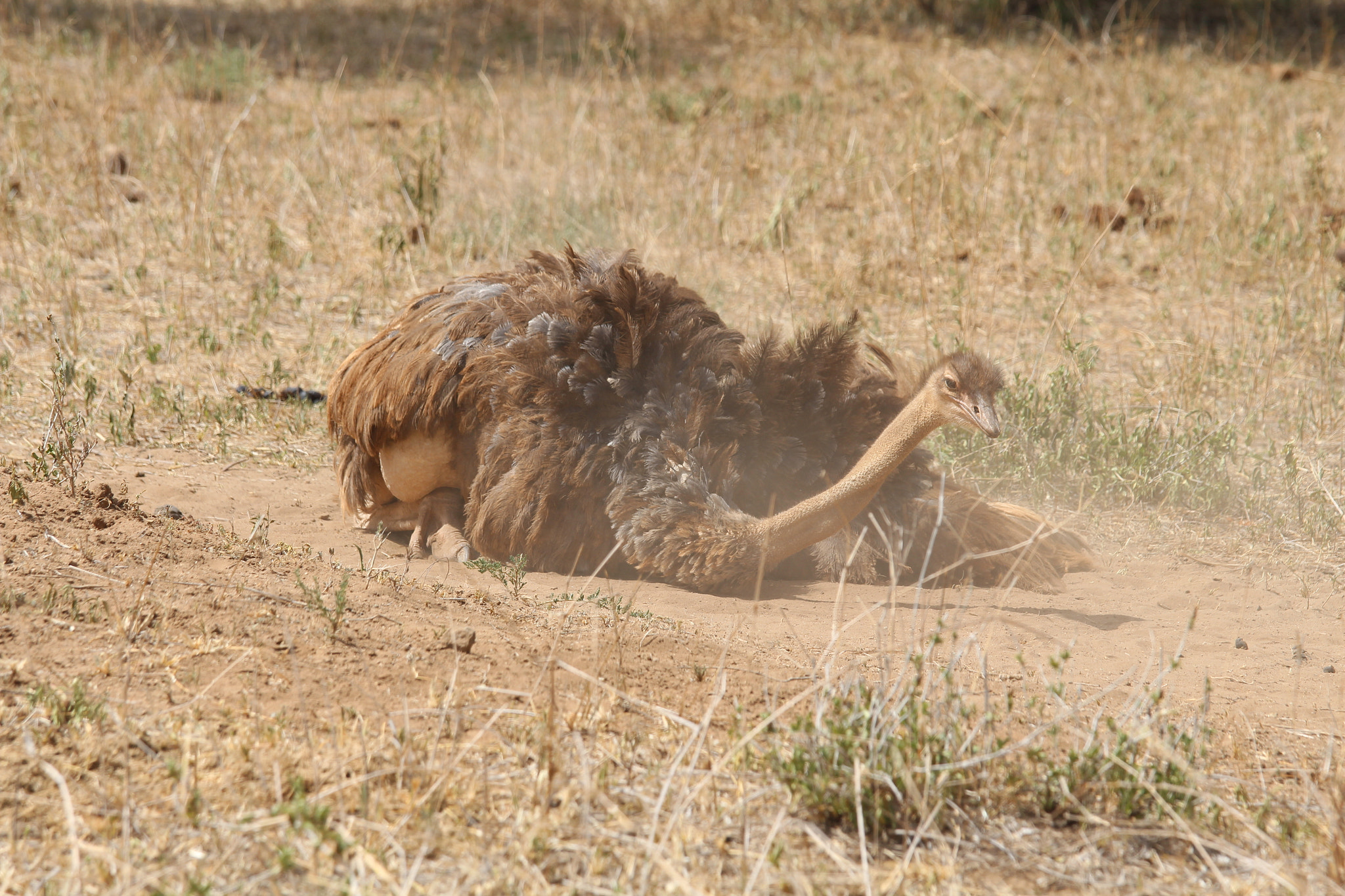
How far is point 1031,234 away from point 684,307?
4549 millimetres

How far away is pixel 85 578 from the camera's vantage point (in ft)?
14.0

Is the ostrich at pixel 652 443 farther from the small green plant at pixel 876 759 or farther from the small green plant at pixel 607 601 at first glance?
the small green plant at pixel 876 759

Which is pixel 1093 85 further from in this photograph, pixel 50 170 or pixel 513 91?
pixel 50 170

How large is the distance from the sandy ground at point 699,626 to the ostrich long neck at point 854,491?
0.27 metres

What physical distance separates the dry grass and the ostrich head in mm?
1415

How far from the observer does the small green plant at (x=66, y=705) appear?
3.41 m

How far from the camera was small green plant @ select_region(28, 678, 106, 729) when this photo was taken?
11.2ft

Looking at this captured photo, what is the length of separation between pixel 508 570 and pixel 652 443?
0.79 m

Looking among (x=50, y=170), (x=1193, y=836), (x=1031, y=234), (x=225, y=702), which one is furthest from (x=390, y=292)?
(x=1193, y=836)

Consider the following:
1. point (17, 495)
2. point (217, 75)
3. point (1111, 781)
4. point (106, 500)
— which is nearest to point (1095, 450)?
point (1111, 781)

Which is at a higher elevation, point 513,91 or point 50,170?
point 513,91

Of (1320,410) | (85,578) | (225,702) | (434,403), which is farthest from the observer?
(1320,410)

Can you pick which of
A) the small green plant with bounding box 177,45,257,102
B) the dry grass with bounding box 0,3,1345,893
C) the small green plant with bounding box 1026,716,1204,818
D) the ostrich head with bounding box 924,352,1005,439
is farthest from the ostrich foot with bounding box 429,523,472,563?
the small green plant with bounding box 177,45,257,102

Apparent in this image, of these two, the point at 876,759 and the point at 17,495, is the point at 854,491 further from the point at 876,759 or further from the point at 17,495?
the point at 17,495
